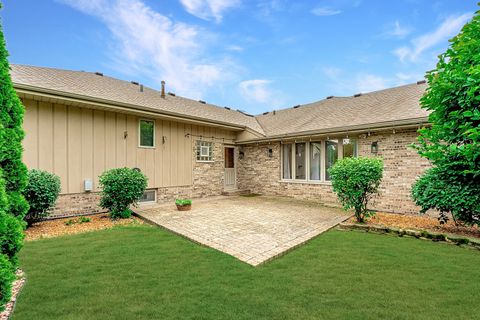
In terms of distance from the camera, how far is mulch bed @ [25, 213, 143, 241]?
5.38 metres

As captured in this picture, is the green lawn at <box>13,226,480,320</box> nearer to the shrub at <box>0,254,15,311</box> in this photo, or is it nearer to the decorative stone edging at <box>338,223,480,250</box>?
the decorative stone edging at <box>338,223,480,250</box>

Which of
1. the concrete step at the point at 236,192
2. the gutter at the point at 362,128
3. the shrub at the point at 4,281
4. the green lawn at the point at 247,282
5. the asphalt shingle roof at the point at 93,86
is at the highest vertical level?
the asphalt shingle roof at the point at 93,86

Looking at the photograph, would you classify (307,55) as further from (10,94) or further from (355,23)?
(10,94)

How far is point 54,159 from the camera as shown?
6816 millimetres

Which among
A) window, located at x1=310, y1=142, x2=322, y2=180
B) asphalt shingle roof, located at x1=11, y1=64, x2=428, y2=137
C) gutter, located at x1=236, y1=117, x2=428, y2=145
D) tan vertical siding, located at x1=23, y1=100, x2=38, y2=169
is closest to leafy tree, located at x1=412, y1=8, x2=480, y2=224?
gutter, located at x1=236, y1=117, x2=428, y2=145

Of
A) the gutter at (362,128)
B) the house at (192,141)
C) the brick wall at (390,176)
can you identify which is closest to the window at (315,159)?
Result: the house at (192,141)

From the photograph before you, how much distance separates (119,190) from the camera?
6.65 meters

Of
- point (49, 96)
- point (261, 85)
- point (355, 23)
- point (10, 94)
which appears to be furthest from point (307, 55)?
point (10, 94)

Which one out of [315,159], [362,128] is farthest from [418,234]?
[315,159]

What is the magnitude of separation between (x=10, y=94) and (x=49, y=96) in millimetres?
4754

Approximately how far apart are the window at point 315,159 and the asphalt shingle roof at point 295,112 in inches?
28.8

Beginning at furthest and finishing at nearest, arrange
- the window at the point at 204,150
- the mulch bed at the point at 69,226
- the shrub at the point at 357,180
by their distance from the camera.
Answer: the window at the point at 204,150 < the shrub at the point at 357,180 < the mulch bed at the point at 69,226

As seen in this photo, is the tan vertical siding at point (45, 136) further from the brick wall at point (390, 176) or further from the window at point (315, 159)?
the window at point (315, 159)

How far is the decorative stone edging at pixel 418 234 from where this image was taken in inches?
174
